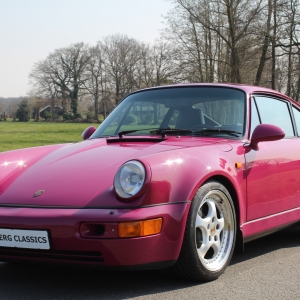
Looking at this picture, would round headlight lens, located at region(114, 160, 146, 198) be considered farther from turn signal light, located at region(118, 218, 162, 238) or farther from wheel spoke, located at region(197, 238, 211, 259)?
wheel spoke, located at region(197, 238, 211, 259)

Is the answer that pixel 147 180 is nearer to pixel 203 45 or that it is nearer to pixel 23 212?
pixel 23 212

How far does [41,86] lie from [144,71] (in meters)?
19.9

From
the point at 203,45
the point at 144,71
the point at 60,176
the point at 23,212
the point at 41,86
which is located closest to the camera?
the point at 23,212

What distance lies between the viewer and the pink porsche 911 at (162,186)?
308cm

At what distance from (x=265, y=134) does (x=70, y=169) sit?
5.06 feet

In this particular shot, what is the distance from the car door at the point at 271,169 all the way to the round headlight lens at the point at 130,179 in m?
1.09

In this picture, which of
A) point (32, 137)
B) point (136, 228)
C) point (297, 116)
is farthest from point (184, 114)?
point (32, 137)

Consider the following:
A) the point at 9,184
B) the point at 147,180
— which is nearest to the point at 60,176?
the point at 9,184

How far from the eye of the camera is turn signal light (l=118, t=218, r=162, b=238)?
300 centimetres

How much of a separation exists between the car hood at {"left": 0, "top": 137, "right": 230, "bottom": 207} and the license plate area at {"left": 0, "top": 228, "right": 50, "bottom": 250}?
0.71 ft

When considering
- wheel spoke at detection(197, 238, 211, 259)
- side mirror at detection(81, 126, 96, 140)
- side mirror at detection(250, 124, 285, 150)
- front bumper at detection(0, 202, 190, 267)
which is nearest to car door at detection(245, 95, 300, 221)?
side mirror at detection(250, 124, 285, 150)

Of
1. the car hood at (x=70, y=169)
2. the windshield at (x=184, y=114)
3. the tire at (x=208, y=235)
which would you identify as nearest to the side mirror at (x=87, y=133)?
the windshield at (x=184, y=114)

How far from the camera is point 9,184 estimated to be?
145 inches

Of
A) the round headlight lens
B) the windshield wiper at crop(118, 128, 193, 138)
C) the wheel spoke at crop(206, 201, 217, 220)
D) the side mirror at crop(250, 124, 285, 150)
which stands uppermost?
the windshield wiper at crop(118, 128, 193, 138)
